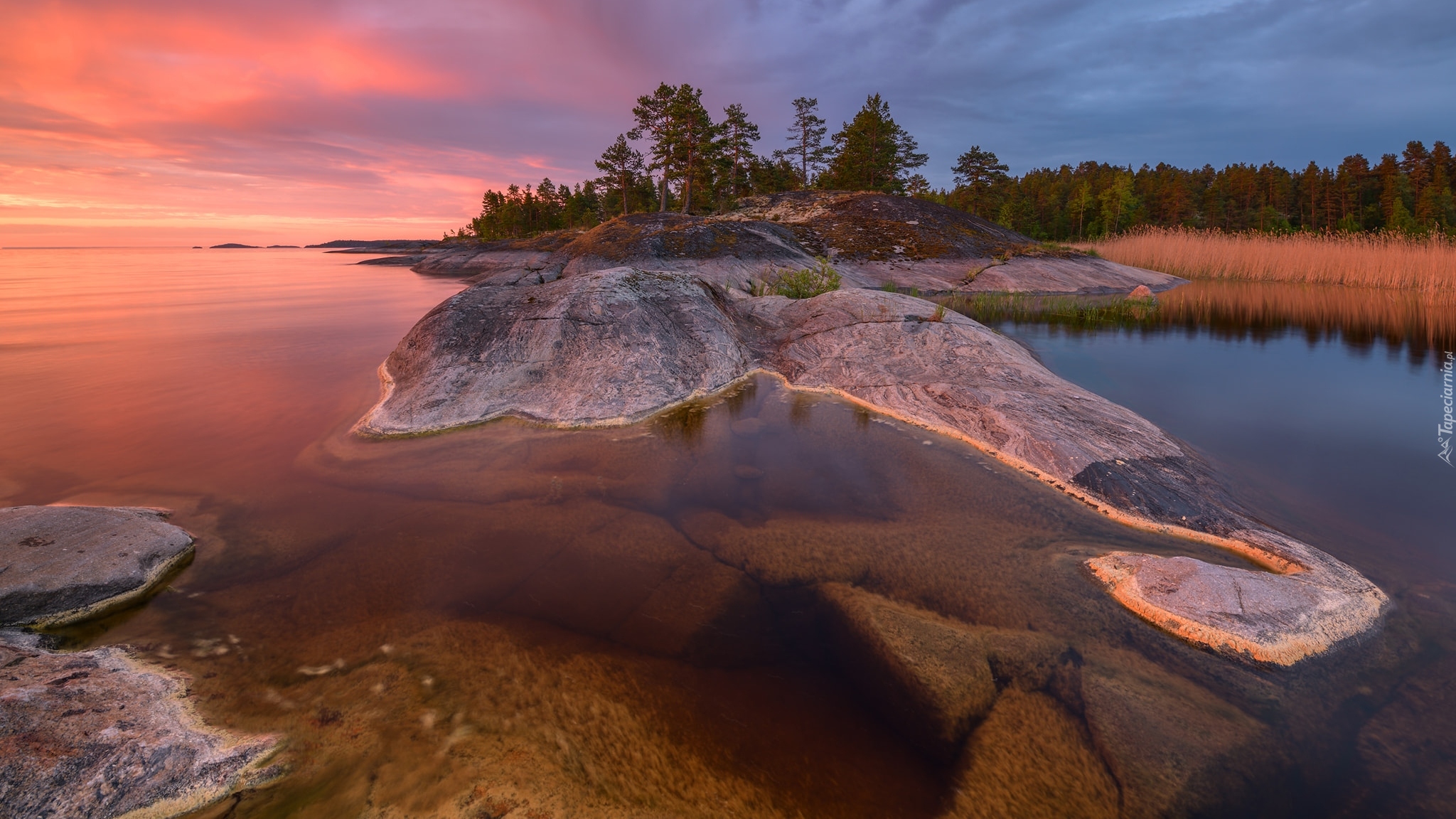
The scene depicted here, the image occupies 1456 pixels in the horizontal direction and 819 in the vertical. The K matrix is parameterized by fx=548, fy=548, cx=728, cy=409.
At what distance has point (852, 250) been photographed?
25.9 meters

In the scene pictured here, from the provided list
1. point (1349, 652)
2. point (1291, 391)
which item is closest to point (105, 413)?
point (1349, 652)

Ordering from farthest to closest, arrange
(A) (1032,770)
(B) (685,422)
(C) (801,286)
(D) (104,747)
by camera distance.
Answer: (C) (801,286) → (B) (685,422) → (A) (1032,770) → (D) (104,747)

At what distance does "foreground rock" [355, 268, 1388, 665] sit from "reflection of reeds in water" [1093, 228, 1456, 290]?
2681 centimetres

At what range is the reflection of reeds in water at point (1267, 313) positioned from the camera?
15297mm

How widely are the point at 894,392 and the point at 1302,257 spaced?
33.5 metres

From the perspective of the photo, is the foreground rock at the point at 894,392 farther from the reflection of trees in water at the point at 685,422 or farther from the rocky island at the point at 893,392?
the reflection of trees in water at the point at 685,422

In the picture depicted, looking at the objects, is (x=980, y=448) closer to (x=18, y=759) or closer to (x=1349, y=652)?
(x=1349, y=652)

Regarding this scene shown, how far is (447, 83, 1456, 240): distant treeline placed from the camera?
149 feet

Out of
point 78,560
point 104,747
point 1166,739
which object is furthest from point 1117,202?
point 104,747

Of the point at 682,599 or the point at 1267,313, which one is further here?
the point at 1267,313

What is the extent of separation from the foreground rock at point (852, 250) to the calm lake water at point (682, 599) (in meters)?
9.48

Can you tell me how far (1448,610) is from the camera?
12.6 ft

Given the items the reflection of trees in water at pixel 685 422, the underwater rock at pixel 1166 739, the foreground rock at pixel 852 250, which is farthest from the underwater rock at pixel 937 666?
the foreground rock at pixel 852 250

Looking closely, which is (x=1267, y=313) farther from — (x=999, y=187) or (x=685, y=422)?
(x=999, y=187)
